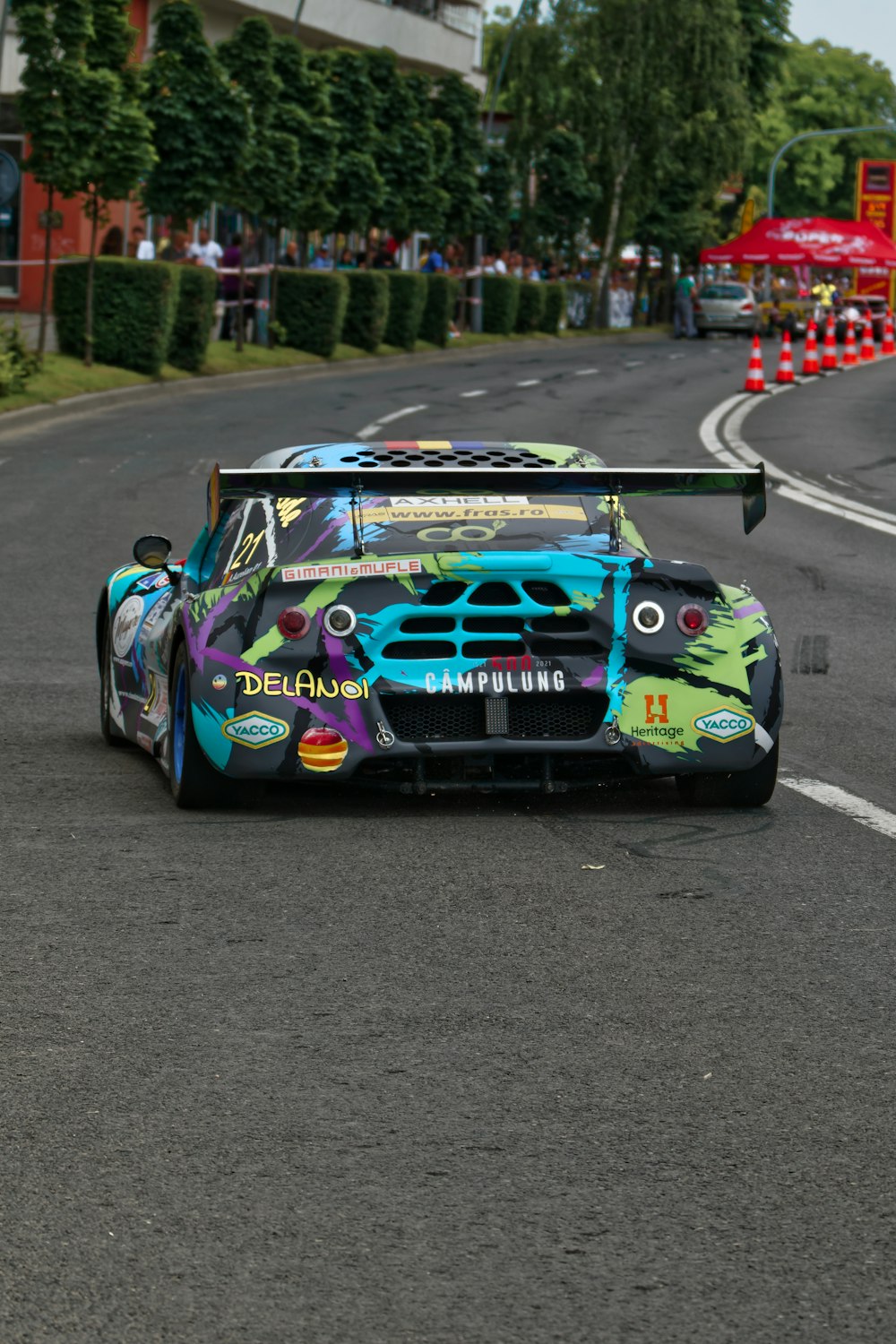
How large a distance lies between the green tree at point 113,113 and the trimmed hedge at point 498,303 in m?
25.3

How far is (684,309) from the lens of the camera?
67812mm

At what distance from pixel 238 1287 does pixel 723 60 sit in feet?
218

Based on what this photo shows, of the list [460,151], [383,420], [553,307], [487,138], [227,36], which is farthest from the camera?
[487,138]

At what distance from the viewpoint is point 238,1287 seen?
3678 mm

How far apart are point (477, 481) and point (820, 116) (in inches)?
4763

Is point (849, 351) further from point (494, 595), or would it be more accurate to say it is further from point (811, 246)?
point (494, 595)

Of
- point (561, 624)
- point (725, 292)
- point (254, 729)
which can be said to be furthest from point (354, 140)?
point (254, 729)

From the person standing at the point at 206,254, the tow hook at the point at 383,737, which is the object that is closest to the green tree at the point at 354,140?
the person standing at the point at 206,254

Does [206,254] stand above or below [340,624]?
above

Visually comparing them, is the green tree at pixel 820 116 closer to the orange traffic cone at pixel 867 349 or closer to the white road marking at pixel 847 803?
the orange traffic cone at pixel 867 349

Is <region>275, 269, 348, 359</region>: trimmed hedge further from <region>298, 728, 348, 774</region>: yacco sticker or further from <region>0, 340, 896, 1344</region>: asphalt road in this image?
<region>298, 728, 348, 774</region>: yacco sticker

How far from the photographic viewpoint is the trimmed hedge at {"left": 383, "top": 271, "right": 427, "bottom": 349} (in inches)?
1836

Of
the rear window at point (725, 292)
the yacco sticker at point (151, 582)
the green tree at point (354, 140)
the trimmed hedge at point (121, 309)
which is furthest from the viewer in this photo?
the rear window at point (725, 292)

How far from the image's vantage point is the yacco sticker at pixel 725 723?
25.0 feet
